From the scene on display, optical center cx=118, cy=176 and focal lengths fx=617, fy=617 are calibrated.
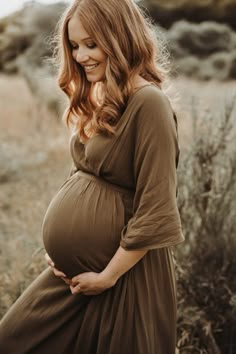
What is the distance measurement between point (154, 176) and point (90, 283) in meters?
0.52

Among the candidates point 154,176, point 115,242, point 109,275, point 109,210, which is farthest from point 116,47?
point 109,275

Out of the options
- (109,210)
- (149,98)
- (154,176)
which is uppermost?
(149,98)

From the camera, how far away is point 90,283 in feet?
7.97

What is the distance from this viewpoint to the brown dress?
2.26 meters

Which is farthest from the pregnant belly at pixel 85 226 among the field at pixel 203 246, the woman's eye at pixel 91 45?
the field at pixel 203 246

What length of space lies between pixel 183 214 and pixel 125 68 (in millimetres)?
1645

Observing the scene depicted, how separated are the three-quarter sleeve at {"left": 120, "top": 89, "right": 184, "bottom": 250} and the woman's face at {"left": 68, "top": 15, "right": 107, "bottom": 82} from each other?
27cm

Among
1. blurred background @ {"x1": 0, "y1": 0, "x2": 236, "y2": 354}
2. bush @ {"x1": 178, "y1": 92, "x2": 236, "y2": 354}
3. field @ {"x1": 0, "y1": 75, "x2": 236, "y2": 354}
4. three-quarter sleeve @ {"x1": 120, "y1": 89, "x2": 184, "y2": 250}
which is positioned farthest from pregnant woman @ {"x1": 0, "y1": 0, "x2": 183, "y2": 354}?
bush @ {"x1": 178, "y1": 92, "x2": 236, "y2": 354}

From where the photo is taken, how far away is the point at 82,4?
2344 millimetres

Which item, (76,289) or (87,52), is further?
(76,289)

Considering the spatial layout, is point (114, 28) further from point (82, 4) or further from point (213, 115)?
point (213, 115)

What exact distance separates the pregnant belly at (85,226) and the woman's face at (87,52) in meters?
0.43

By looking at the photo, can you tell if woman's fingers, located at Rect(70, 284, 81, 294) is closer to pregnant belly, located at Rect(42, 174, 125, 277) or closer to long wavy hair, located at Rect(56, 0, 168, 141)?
pregnant belly, located at Rect(42, 174, 125, 277)

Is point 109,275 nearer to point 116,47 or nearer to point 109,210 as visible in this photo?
point 109,210
